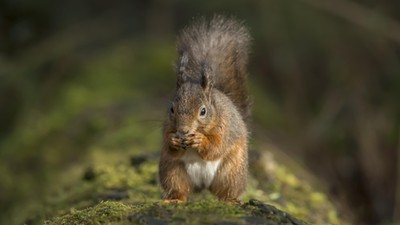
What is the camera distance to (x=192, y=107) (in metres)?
4.20

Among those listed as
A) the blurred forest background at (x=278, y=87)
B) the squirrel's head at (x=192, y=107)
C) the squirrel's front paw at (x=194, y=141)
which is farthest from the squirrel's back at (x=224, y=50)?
the blurred forest background at (x=278, y=87)

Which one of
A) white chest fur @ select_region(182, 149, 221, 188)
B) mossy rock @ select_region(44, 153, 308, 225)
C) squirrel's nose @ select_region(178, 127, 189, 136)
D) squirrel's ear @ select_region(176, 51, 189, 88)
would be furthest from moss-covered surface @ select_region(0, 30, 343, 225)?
squirrel's ear @ select_region(176, 51, 189, 88)

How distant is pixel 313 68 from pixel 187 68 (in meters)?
6.01

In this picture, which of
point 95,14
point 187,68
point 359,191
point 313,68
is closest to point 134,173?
point 187,68

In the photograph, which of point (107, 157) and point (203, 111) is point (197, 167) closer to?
point (203, 111)

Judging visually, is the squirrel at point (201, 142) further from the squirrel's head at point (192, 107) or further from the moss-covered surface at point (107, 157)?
the moss-covered surface at point (107, 157)

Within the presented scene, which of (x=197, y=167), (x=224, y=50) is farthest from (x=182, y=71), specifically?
(x=224, y=50)

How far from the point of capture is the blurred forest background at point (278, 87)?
7613mm

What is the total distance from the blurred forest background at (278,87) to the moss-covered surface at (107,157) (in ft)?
0.08

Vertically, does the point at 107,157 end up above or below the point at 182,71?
below

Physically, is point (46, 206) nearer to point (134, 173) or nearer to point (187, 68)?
point (134, 173)

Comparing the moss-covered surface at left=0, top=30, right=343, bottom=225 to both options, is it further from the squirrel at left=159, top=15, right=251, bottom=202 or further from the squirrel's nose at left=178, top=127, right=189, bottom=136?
the squirrel's nose at left=178, top=127, right=189, bottom=136

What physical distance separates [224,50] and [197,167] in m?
1.17

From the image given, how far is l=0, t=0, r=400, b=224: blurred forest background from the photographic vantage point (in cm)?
761
